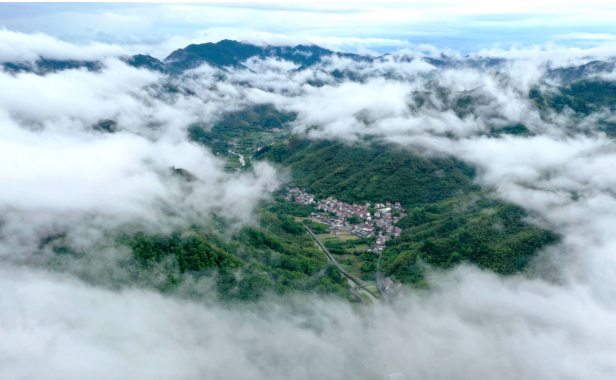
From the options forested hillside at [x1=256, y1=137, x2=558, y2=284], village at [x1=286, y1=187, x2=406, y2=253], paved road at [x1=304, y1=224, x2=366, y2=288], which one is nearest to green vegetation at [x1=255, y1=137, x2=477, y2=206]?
forested hillside at [x1=256, y1=137, x2=558, y2=284]

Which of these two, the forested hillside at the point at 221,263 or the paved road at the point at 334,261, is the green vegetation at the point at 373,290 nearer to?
the paved road at the point at 334,261

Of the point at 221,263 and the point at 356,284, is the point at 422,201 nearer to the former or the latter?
the point at 356,284

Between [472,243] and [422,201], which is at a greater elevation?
[472,243]

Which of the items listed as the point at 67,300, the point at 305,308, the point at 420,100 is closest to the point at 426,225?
the point at 305,308

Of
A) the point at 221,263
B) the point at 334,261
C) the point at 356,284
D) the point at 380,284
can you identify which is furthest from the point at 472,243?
the point at 221,263

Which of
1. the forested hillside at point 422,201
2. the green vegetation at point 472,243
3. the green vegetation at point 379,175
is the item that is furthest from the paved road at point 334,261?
the green vegetation at point 379,175

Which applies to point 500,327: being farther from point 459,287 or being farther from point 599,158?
point 599,158

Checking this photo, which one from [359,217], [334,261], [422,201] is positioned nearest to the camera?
[334,261]

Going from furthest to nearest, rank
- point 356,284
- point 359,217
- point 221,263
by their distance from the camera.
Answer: point 359,217
point 356,284
point 221,263
